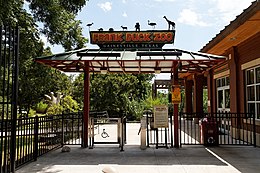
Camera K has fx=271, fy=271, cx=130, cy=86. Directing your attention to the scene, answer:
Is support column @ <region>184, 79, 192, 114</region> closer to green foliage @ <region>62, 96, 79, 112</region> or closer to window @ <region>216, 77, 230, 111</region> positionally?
window @ <region>216, 77, 230, 111</region>

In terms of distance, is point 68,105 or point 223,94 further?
point 68,105

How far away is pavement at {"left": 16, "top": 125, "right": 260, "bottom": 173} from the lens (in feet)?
19.8

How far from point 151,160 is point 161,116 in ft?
6.88

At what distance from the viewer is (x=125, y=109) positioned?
21.4m

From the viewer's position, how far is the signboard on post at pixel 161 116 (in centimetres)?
875

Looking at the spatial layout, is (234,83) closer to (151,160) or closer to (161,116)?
(161,116)

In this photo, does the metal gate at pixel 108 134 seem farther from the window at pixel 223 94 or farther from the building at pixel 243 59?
the window at pixel 223 94

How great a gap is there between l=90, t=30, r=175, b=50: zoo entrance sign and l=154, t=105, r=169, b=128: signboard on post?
7.08ft

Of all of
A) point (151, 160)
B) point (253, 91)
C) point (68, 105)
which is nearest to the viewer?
point (151, 160)

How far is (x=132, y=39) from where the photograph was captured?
365 inches

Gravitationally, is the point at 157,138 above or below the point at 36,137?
below

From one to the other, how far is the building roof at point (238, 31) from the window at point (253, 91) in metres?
1.27

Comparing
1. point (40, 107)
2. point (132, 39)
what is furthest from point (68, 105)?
point (40, 107)

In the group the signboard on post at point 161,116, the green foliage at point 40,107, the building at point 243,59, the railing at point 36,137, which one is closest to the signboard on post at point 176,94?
the signboard on post at point 161,116
